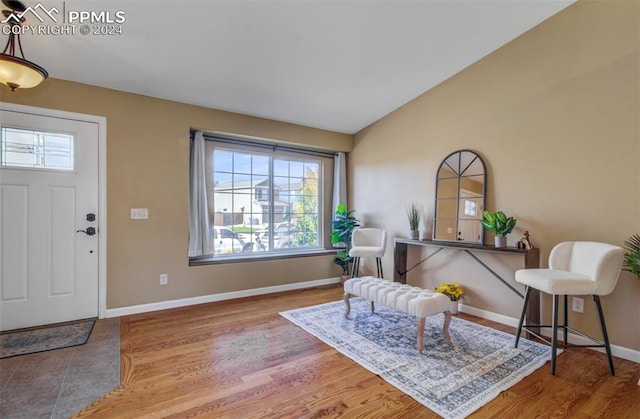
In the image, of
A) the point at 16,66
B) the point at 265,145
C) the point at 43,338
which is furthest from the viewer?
the point at 265,145

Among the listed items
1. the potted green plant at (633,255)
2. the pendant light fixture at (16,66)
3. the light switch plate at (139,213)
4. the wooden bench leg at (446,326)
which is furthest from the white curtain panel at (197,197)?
the potted green plant at (633,255)

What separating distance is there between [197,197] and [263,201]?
100cm

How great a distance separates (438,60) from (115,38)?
306 centimetres

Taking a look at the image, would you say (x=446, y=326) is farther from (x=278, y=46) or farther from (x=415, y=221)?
(x=278, y=46)

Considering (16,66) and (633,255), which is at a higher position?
(16,66)

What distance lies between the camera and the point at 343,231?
4.70 metres

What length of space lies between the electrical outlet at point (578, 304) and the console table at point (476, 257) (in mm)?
254

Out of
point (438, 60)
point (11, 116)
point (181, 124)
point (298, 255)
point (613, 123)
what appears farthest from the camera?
point (298, 255)

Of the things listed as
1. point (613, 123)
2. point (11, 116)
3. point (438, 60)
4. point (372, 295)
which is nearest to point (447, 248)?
point (372, 295)

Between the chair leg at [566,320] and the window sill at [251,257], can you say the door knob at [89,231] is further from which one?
the chair leg at [566,320]

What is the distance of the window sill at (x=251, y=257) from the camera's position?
3.86 meters

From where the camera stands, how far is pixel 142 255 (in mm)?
3418

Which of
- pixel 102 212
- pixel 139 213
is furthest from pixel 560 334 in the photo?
pixel 102 212

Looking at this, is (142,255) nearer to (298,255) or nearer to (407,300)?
(298,255)
